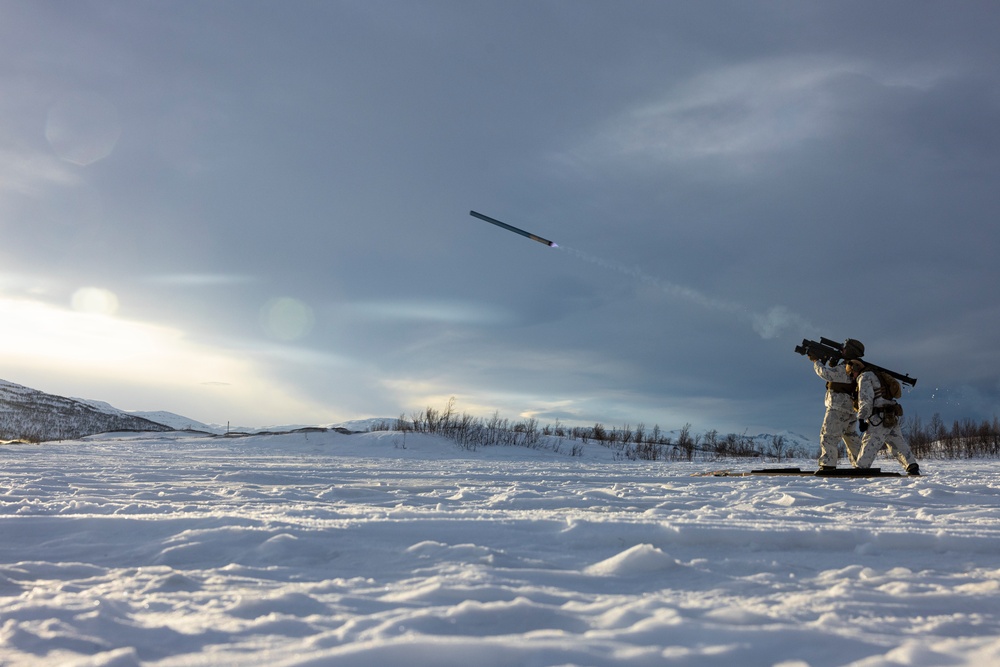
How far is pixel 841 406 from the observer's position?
31.6 ft

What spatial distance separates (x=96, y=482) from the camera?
6449 mm

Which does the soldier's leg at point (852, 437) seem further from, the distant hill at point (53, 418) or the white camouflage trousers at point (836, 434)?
the distant hill at point (53, 418)

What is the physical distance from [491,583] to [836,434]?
8939mm

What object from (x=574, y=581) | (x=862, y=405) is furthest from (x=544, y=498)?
(x=862, y=405)

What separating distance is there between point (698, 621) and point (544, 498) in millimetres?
3269

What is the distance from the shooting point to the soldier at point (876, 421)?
917 cm

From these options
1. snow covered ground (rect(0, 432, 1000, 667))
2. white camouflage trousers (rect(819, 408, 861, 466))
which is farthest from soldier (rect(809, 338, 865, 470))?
snow covered ground (rect(0, 432, 1000, 667))

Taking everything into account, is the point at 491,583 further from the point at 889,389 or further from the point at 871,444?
the point at 889,389

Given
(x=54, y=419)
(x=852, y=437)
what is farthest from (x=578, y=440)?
(x=54, y=419)

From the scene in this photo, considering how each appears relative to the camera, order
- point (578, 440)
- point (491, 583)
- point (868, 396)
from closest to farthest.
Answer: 1. point (491, 583)
2. point (868, 396)
3. point (578, 440)

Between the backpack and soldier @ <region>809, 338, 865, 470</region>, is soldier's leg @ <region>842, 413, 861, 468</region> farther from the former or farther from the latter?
the backpack

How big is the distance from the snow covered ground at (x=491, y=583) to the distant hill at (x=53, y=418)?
40388 mm

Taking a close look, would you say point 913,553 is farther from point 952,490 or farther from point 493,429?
point 493,429

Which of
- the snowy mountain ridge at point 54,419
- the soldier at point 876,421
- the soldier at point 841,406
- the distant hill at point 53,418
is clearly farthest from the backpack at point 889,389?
the distant hill at point 53,418
